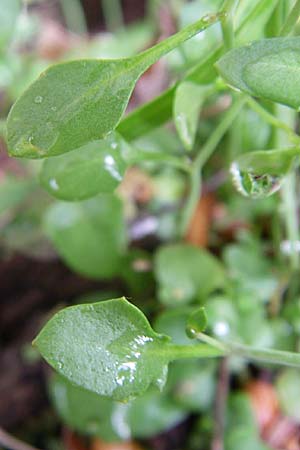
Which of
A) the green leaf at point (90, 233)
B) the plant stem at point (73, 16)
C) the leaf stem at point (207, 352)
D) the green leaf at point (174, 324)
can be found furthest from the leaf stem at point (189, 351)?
the plant stem at point (73, 16)

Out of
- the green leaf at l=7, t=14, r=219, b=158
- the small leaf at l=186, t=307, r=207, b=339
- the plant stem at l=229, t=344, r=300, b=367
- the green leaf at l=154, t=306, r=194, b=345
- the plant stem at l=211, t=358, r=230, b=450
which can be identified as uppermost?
the green leaf at l=7, t=14, r=219, b=158

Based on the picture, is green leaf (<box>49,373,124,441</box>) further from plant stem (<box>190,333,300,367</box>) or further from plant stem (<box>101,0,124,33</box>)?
plant stem (<box>101,0,124,33</box>)

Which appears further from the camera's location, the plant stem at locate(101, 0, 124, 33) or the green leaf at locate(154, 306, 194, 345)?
the plant stem at locate(101, 0, 124, 33)

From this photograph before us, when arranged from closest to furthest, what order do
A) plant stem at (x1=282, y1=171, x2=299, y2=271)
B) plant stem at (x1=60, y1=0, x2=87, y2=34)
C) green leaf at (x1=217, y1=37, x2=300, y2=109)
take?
green leaf at (x1=217, y1=37, x2=300, y2=109) < plant stem at (x1=282, y1=171, x2=299, y2=271) < plant stem at (x1=60, y1=0, x2=87, y2=34)

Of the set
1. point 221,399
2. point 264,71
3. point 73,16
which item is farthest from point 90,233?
point 73,16

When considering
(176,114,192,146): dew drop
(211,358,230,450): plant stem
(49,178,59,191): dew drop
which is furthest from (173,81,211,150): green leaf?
(211,358,230,450): plant stem

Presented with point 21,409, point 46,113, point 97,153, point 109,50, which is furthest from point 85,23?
point 46,113
